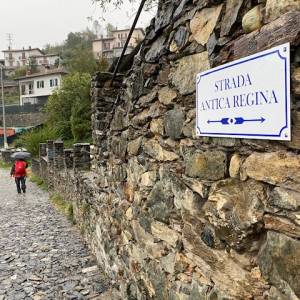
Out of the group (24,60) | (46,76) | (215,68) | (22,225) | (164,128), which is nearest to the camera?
(215,68)

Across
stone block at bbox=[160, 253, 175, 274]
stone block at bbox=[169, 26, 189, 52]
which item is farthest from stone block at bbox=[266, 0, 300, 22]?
stone block at bbox=[160, 253, 175, 274]

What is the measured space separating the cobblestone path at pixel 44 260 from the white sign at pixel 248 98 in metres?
3.63

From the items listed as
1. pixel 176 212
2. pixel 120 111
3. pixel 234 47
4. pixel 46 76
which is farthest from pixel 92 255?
pixel 46 76

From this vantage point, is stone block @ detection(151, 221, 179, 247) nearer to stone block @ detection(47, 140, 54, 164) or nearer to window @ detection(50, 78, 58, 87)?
stone block @ detection(47, 140, 54, 164)

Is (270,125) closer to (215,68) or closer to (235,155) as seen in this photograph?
(235,155)

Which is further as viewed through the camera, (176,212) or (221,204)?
(176,212)

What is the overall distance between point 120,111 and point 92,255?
341 centimetres

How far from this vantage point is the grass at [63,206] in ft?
32.4

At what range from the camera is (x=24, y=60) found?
95.9m

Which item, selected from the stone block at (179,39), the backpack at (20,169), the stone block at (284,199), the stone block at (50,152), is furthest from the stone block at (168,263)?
the backpack at (20,169)

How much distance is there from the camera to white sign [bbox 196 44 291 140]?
1.70m

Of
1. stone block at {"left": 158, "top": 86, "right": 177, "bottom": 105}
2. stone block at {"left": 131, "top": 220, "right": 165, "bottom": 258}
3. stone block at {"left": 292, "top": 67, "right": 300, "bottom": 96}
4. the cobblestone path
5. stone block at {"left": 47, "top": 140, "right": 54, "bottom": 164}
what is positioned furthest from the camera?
stone block at {"left": 47, "top": 140, "right": 54, "bottom": 164}

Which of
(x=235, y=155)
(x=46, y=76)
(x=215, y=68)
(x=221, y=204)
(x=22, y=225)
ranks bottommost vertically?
(x=22, y=225)

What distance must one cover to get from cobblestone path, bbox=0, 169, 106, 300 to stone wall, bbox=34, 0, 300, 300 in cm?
132
